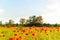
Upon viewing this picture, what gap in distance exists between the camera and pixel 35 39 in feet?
16.6

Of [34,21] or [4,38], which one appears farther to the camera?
[34,21]

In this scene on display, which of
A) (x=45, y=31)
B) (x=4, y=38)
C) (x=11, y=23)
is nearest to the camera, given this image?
(x=4, y=38)

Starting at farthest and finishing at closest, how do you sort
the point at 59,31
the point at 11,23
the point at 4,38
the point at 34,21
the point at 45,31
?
1. the point at 34,21
2. the point at 11,23
3. the point at 59,31
4. the point at 45,31
5. the point at 4,38

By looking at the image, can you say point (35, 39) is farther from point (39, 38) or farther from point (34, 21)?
point (34, 21)

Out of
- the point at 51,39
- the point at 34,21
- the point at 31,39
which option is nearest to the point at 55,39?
the point at 51,39

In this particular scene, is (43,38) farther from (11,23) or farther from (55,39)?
(11,23)

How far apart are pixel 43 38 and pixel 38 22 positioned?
8.51 meters

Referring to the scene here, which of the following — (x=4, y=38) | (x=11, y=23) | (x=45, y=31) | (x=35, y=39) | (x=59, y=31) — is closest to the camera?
(x=35, y=39)

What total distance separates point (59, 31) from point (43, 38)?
1.80m

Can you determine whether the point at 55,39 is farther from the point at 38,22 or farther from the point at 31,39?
the point at 38,22

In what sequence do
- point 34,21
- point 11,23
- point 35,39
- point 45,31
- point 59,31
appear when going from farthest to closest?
point 34,21
point 11,23
point 59,31
point 45,31
point 35,39

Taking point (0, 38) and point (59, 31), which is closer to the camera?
point (0, 38)

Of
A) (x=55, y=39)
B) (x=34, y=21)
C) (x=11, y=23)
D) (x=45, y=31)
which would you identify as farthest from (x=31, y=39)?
(x=34, y=21)

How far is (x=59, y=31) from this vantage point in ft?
23.0
